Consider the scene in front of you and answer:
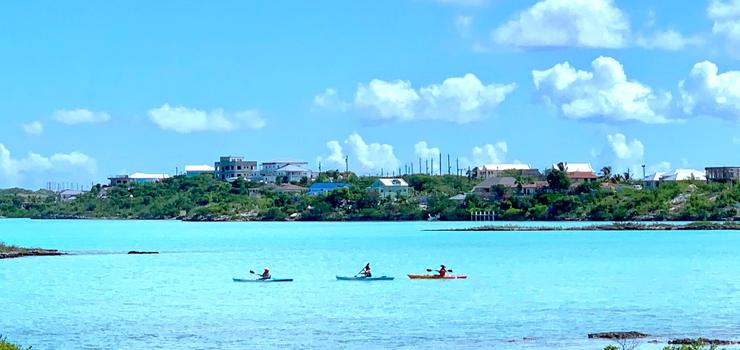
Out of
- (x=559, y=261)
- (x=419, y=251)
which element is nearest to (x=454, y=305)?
(x=559, y=261)

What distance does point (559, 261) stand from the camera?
67.1 m

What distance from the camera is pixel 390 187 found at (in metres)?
158

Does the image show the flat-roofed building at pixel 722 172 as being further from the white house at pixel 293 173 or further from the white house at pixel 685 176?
the white house at pixel 293 173

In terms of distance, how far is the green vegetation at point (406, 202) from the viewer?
127m

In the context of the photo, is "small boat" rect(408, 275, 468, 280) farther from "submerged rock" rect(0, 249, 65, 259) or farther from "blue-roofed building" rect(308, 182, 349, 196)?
"blue-roofed building" rect(308, 182, 349, 196)

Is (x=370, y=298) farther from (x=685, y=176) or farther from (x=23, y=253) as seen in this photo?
(x=685, y=176)

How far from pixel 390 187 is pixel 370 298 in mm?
113690

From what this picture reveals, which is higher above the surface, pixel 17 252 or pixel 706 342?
pixel 17 252

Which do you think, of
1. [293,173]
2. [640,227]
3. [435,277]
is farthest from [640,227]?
[293,173]

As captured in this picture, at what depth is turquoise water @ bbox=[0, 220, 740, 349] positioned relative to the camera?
33.0m

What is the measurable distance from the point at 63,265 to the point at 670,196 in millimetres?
79263

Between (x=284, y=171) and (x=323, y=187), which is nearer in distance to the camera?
(x=323, y=187)

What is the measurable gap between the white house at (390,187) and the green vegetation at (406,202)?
6.49ft

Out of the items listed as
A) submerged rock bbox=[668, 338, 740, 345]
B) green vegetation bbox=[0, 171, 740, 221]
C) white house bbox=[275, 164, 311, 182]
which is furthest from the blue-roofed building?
submerged rock bbox=[668, 338, 740, 345]
